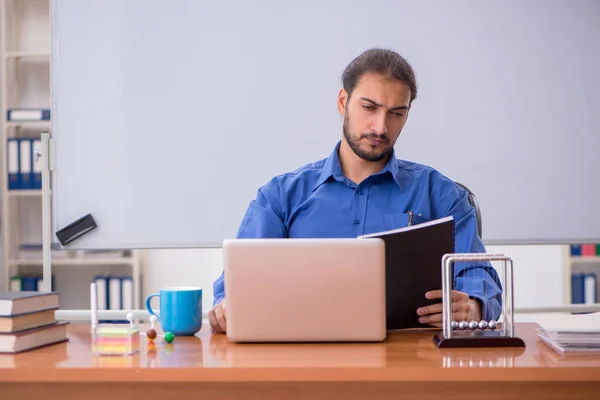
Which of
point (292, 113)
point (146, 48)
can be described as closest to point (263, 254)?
point (292, 113)

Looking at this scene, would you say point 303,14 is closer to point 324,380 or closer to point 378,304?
point 378,304

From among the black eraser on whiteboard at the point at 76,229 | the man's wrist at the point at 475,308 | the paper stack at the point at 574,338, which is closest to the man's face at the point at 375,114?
the man's wrist at the point at 475,308

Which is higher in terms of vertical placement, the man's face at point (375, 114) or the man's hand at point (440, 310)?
the man's face at point (375, 114)

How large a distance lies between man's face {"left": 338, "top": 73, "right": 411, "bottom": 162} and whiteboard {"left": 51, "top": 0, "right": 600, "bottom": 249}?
30.7 inches

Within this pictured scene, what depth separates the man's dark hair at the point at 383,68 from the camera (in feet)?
7.02

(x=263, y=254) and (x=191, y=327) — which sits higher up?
(x=263, y=254)

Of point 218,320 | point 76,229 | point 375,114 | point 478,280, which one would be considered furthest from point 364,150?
point 76,229

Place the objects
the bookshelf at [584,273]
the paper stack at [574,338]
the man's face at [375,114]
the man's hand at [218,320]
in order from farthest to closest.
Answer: the bookshelf at [584,273]
the man's face at [375,114]
the man's hand at [218,320]
the paper stack at [574,338]

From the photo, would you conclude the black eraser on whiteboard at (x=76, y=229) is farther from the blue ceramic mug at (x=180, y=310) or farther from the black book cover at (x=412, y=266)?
the black book cover at (x=412, y=266)

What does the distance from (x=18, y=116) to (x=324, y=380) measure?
332 cm

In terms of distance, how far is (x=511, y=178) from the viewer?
299 cm

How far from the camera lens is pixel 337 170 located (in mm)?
2260

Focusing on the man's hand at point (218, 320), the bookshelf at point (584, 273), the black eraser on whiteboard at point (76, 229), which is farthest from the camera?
the bookshelf at point (584, 273)

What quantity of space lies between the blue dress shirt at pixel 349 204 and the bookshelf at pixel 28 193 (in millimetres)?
2164
